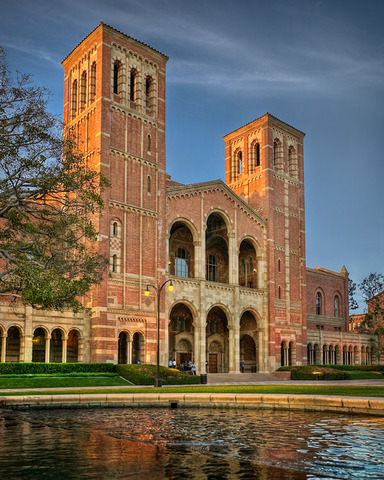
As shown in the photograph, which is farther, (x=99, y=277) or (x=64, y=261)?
(x=99, y=277)

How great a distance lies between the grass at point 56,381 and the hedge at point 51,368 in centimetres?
88

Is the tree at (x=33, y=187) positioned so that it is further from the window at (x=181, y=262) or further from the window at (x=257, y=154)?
the window at (x=257, y=154)

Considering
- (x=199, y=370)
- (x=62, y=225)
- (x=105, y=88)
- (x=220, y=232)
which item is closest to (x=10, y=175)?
(x=62, y=225)

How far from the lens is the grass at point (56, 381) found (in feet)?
96.8

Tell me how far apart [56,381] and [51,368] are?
8.11 feet

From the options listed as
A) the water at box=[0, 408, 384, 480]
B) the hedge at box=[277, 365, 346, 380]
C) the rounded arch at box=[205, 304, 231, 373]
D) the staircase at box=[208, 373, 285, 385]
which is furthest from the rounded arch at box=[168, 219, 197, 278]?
the water at box=[0, 408, 384, 480]

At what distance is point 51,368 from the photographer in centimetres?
3356

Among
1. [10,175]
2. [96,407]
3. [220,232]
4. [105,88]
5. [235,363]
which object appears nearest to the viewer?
[96,407]

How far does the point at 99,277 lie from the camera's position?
82.9 feet

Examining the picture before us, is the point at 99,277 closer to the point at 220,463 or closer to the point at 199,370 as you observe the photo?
the point at 220,463

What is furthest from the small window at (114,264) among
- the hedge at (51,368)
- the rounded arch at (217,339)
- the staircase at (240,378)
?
the rounded arch at (217,339)

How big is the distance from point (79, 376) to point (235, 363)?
17.9 metres

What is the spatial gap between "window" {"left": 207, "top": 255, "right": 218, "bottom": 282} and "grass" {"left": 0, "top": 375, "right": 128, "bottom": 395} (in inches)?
787

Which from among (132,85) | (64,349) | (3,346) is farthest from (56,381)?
(132,85)
